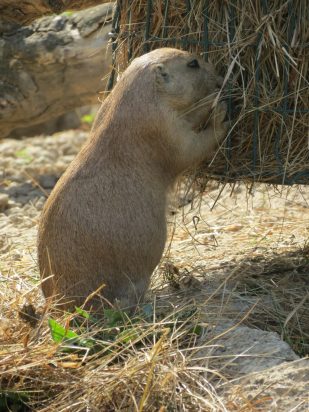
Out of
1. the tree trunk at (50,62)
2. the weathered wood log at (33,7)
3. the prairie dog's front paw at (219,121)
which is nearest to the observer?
the prairie dog's front paw at (219,121)

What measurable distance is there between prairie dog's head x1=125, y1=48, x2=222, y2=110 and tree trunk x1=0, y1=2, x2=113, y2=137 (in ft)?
10.4

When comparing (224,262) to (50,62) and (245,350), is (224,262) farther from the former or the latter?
(50,62)

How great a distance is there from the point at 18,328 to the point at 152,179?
1508mm

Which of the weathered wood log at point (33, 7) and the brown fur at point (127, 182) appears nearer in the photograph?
the brown fur at point (127, 182)

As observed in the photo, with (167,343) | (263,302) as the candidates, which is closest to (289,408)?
(167,343)

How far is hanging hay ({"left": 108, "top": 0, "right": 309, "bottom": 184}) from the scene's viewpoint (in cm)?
629

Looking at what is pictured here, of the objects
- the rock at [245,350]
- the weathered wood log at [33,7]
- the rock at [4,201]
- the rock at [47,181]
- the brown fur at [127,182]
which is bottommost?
the rock at [47,181]

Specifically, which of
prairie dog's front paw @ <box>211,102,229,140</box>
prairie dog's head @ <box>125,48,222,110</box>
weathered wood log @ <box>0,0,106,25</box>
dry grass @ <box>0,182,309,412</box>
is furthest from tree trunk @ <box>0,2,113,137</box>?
prairie dog's front paw @ <box>211,102,229,140</box>

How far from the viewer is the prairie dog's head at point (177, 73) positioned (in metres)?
6.62

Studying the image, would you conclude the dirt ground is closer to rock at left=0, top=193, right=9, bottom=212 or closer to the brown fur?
rock at left=0, top=193, right=9, bottom=212

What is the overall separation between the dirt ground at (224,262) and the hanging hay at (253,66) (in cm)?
44

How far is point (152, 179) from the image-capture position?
21.5ft

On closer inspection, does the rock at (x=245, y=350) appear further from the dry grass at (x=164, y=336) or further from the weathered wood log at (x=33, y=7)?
the weathered wood log at (x=33, y=7)

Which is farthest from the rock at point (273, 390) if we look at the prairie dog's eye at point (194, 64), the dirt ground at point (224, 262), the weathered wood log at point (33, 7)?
the weathered wood log at point (33, 7)
